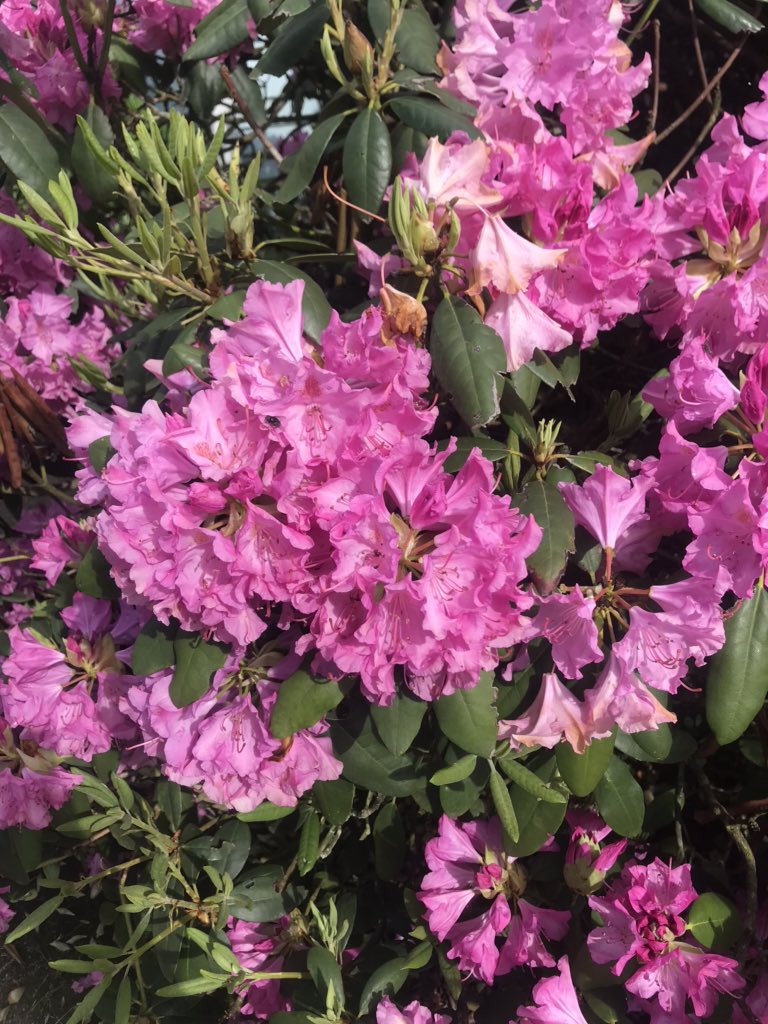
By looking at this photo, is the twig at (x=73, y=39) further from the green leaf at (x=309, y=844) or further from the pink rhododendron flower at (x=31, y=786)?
the green leaf at (x=309, y=844)

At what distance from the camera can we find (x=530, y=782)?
2.92 ft

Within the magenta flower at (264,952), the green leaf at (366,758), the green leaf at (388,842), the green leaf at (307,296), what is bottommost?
the magenta flower at (264,952)

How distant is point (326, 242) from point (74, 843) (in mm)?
1032

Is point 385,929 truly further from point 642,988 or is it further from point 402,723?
point 402,723

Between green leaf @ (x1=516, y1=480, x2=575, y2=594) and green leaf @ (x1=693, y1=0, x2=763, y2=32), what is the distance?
70cm

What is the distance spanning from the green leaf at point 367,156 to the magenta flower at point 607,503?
442 mm

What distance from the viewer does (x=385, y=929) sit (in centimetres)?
124

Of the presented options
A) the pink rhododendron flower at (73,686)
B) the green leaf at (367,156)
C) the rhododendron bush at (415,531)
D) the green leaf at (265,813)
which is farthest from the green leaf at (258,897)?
Result: the green leaf at (367,156)

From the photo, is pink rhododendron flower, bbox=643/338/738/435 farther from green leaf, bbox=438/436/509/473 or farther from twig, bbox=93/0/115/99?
twig, bbox=93/0/115/99

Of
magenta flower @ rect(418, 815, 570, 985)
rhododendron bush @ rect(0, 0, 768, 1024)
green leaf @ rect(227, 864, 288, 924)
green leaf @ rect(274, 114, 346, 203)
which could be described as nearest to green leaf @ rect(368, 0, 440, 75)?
rhododendron bush @ rect(0, 0, 768, 1024)

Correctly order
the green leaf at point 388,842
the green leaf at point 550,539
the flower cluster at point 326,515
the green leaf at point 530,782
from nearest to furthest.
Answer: the flower cluster at point 326,515
the green leaf at point 550,539
the green leaf at point 530,782
the green leaf at point 388,842

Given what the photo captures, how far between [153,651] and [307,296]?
438 mm

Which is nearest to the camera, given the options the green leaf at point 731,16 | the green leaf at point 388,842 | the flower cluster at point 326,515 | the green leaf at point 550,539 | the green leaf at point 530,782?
the flower cluster at point 326,515

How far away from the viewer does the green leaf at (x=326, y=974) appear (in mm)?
938
